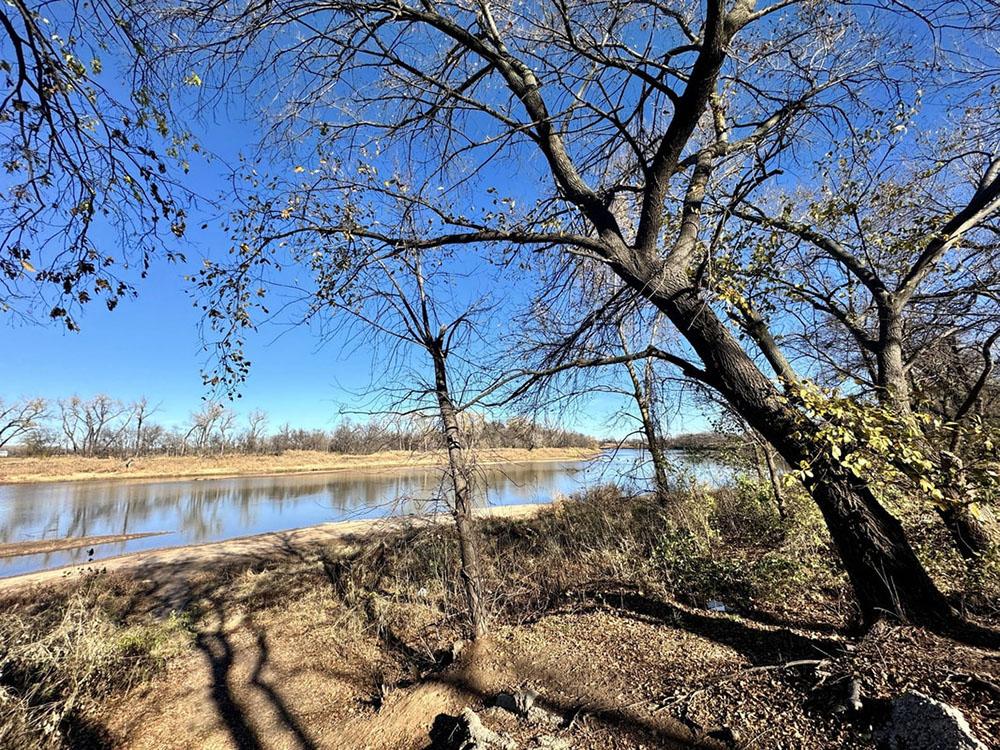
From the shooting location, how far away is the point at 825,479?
338cm

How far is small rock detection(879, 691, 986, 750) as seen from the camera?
210 cm

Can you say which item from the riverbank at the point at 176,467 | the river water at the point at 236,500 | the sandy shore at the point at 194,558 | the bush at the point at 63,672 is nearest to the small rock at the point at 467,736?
the river water at the point at 236,500

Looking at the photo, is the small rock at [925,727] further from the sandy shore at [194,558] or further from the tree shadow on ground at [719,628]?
the sandy shore at [194,558]

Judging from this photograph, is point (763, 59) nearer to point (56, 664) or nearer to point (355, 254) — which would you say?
point (355, 254)

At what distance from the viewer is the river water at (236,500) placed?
571 cm

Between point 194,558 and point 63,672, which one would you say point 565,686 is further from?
point 194,558

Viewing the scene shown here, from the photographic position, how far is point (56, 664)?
14.3ft

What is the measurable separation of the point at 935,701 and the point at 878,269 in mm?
5341

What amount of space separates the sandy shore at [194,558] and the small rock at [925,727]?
753 centimetres

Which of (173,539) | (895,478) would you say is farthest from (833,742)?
(173,539)

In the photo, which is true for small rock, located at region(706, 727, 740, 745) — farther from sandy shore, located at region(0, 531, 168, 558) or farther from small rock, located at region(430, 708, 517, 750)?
sandy shore, located at region(0, 531, 168, 558)

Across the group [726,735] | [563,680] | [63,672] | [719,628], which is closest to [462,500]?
[563,680]

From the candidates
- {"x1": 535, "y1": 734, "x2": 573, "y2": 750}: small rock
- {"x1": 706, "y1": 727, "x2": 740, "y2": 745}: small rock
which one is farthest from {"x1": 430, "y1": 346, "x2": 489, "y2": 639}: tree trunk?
{"x1": 706, "y1": 727, "x2": 740, "y2": 745}: small rock

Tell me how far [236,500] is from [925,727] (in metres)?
31.2
